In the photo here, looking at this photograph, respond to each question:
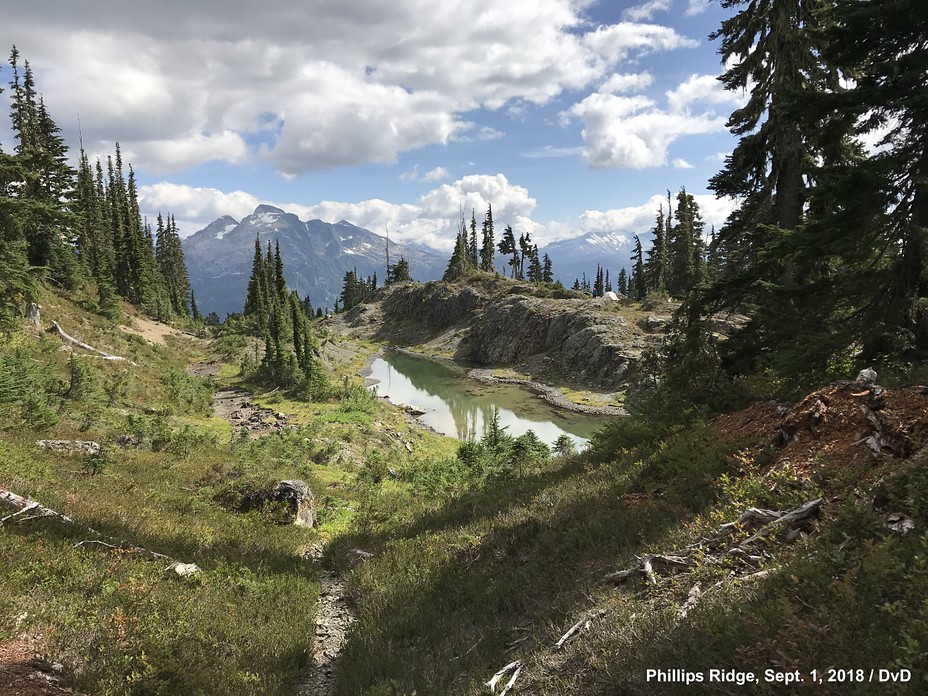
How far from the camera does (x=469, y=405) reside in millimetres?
54875

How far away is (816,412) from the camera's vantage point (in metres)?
7.68

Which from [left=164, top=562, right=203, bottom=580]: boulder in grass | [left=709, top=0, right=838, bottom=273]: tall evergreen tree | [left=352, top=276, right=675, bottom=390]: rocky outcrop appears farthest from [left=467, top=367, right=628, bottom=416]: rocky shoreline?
[left=164, top=562, right=203, bottom=580]: boulder in grass

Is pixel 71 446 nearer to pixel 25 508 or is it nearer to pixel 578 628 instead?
pixel 25 508

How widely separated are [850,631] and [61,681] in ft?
25.4

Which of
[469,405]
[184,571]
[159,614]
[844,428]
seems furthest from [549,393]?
[159,614]

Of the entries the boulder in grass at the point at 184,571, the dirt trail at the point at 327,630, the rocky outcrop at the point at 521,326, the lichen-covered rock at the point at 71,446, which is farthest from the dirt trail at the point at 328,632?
the rocky outcrop at the point at 521,326

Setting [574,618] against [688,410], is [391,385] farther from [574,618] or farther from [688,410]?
[574,618]

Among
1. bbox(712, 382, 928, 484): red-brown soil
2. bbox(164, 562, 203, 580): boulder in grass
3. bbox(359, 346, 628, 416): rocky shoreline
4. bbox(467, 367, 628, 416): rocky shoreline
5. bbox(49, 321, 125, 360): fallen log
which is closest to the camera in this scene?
bbox(712, 382, 928, 484): red-brown soil

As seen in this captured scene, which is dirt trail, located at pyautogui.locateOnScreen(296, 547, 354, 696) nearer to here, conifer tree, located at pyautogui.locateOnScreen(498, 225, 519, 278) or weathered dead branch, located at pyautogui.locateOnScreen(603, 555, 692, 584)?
weathered dead branch, located at pyautogui.locateOnScreen(603, 555, 692, 584)

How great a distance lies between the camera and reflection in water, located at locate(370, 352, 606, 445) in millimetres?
43875

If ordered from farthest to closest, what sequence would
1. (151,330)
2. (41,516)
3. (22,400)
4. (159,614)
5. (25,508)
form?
(151,330), (22,400), (41,516), (25,508), (159,614)

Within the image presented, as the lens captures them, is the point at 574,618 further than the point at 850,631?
Yes

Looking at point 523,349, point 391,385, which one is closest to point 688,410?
point 391,385

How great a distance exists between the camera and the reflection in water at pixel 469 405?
43875 mm
